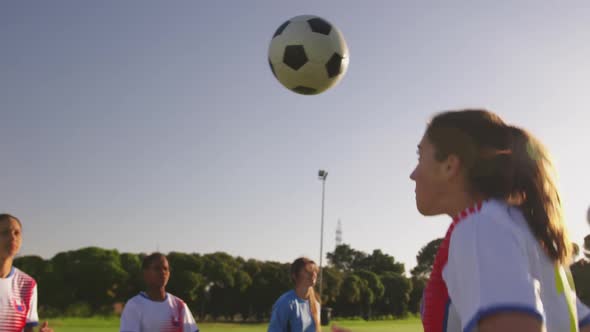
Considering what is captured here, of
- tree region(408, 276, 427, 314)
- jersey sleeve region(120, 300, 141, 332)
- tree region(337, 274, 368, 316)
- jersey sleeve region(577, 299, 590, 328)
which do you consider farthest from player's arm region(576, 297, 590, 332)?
tree region(408, 276, 427, 314)

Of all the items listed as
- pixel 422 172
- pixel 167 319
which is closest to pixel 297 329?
pixel 167 319

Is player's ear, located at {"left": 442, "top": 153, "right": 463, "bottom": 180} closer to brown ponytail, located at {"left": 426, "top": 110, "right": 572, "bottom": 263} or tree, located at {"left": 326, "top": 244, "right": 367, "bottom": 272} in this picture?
brown ponytail, located at {"left": 426, "top": 110, "right": 572, "bottom": 263}

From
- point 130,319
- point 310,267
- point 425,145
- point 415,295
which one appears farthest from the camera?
point 415,295

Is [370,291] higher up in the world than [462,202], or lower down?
lower down

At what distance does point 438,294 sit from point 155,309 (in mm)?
6320

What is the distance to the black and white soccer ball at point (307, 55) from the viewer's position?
27.9 feet

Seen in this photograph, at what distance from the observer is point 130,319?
24.5 ft

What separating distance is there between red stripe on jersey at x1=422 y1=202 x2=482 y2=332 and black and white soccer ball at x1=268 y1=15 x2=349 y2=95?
262 inches

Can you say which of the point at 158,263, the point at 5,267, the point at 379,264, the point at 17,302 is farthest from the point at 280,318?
the point at 379,264

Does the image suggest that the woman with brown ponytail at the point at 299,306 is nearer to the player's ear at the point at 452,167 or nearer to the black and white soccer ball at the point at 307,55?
the black and white soccer ball at the point at 307,55

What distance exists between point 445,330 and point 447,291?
0.13 m

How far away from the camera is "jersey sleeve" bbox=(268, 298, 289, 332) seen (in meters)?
8.47

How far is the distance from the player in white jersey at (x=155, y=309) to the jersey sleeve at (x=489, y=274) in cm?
646

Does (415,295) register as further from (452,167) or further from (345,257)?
(452,167)
